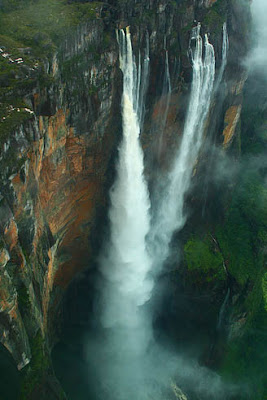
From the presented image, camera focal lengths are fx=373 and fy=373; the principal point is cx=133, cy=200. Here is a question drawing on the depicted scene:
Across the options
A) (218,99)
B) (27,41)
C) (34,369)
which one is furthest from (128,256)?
(27,41)

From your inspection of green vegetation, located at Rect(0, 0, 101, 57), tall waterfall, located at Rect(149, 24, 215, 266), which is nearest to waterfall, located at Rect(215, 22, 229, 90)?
tall waterfall, located at Rect(149, 24, 215, 266)

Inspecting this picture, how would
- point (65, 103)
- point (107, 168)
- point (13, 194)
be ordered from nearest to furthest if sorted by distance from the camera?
point (13, 194) → point (65, 103) → point (107, 168)

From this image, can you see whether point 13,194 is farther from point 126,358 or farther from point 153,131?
point 126,358

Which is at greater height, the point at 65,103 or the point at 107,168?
the point at 65,103

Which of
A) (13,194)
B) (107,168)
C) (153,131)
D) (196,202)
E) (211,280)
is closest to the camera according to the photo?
(13,194)

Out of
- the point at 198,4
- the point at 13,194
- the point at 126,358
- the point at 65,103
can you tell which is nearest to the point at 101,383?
the point at 126,358

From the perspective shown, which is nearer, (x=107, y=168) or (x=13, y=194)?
(x=13, y=194)

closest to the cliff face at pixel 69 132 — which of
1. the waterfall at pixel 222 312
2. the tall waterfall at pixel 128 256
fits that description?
the tall waterfall at pixel 128 256

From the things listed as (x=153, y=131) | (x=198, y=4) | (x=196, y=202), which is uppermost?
(x=198, y=4)
